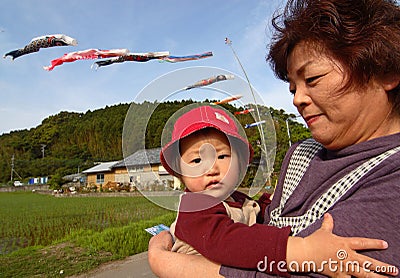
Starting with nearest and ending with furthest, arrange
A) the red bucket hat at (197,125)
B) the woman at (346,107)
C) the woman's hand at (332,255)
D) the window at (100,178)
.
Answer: the woman's hand at (332,255) → the woman at (346,107) → the red bucket hat at (197,125) → the window at (100,178)

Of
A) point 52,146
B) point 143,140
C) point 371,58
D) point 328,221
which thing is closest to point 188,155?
point 143,140

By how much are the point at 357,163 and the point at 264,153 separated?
1.77ft

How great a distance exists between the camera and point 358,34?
43.3 inches

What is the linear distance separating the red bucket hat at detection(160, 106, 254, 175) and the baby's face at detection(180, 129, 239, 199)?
35 mm

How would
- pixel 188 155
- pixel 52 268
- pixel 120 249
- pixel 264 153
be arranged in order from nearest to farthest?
pixel 188 155 → pixel 264 153 → pixel 52 268 → pixel 120 249

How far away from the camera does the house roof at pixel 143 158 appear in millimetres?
1408

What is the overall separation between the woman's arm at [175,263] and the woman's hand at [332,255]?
0.29 meters

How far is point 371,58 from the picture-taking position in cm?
108

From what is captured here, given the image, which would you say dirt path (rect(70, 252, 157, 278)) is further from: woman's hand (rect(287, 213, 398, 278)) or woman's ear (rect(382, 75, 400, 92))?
woman's ear (rect(382, 75, 400, 92))

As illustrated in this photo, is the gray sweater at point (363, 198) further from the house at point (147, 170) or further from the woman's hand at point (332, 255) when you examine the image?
the house at point (147, 170)

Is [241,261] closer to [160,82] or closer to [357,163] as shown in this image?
[357,163]

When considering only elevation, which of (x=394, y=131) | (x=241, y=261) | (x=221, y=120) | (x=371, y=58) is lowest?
(x=241, y=261)

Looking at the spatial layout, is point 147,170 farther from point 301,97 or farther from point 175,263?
point 301,97

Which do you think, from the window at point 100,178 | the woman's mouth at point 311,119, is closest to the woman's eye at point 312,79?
the woman's mouth at point 311,119
